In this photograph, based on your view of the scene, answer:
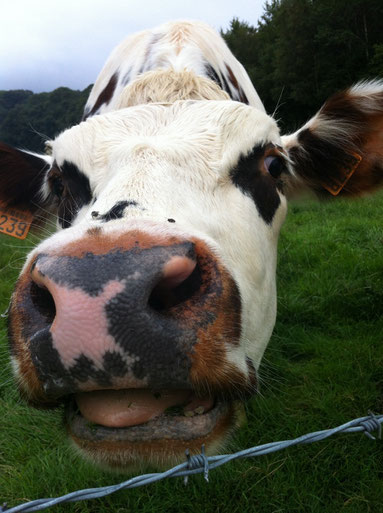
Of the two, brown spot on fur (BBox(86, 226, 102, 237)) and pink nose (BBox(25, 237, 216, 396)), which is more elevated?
brown spot on fur (BBox(86, 226, 102, 237))

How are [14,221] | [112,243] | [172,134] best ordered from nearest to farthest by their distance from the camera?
[112,243], [172,134], [14,221]

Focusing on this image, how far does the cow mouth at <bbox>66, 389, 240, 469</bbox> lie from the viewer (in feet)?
4.46

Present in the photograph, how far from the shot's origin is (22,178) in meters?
2.96

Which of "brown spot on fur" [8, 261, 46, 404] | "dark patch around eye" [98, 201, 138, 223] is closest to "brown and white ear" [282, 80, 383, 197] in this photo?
"dark patch around eye" [98, 201, 138, 223]

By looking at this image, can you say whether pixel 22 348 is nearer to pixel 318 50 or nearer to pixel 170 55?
pixel 170 55

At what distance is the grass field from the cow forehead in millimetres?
571

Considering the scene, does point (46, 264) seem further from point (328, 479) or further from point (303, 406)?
point (303, 406)

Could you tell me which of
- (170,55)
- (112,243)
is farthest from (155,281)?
(170,55)

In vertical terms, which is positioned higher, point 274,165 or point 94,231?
point 94,231

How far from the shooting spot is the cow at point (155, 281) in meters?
1.18

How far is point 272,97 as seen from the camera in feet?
109

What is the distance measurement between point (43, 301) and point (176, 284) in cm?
42

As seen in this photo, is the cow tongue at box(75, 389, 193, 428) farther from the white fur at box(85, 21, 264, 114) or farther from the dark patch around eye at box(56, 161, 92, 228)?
the white fur at box(85, 21, 264, 114)

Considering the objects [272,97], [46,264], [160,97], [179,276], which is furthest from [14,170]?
[272,97]
